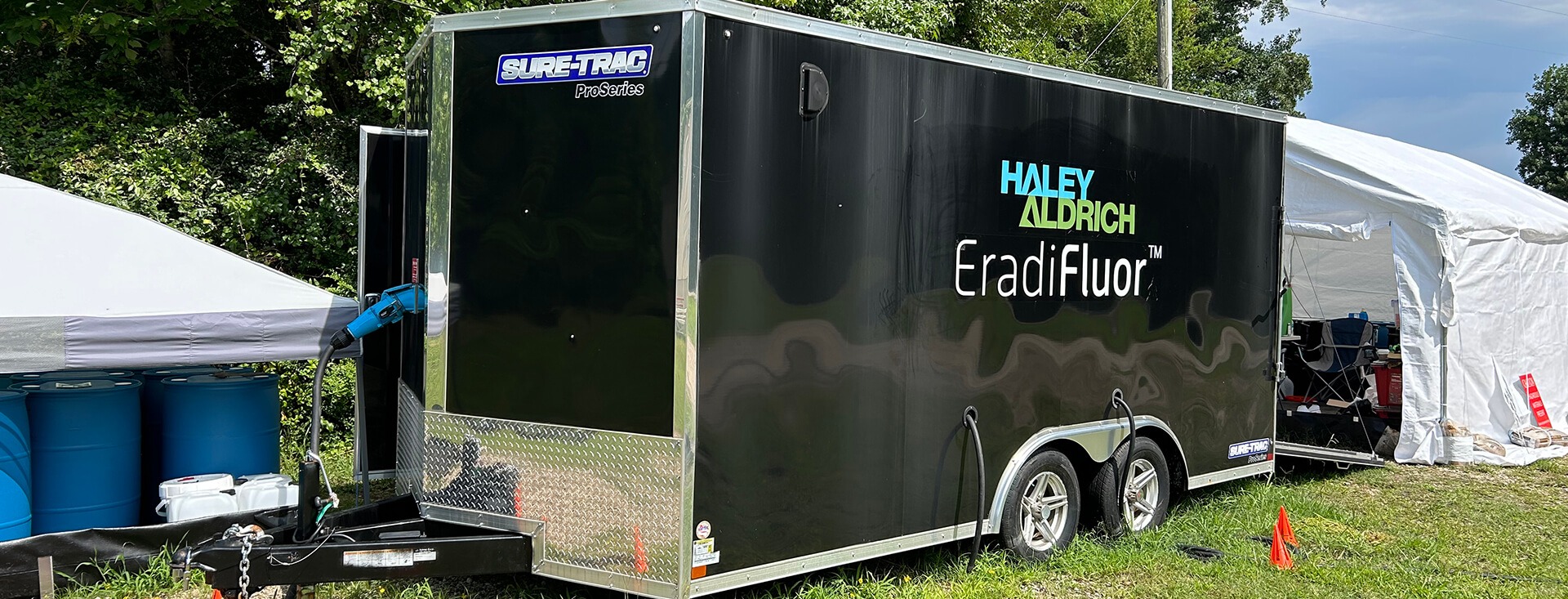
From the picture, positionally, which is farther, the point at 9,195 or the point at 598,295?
the point at 9,195

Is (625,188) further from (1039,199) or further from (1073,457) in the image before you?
(1073,457)

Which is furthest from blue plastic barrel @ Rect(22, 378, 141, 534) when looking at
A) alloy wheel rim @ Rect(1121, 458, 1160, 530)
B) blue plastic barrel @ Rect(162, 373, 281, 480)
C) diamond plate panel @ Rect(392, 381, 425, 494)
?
alloy wheel rim @ Rect(1121, 458, 1160, 530)

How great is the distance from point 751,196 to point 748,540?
57.2 inches

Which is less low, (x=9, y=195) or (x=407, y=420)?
(x=9, y=195)

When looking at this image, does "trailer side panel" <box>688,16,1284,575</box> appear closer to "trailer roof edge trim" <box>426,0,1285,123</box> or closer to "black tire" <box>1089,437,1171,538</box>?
"trailer roof edge trim" <box>426,0,1285,123</box>

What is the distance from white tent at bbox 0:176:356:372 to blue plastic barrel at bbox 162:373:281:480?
0.25m

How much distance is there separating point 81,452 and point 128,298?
79 centimetres

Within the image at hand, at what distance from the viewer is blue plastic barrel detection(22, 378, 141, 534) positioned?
5.78 meters

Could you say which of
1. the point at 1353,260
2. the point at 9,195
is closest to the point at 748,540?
the point at 9,195

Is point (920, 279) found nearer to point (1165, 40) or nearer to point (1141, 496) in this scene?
point (1141, 496)

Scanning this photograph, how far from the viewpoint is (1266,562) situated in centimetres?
679

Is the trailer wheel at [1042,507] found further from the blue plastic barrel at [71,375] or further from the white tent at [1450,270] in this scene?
the white tent at [1450,270]

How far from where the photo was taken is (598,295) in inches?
194

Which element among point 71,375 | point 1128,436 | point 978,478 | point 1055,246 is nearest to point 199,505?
point 71,375
